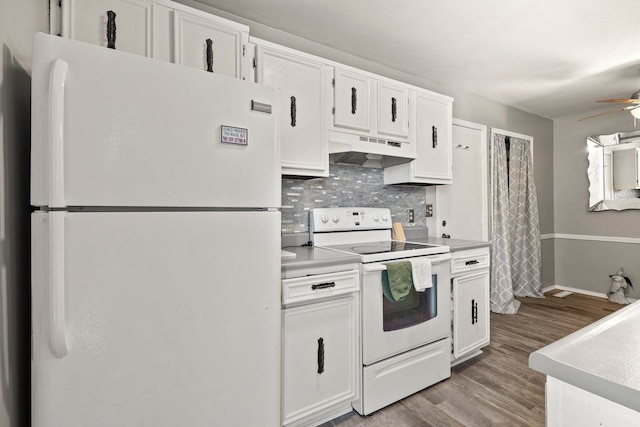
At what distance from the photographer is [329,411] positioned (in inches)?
67.0

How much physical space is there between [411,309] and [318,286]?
70cm

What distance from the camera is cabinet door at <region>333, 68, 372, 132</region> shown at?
2.10 meters

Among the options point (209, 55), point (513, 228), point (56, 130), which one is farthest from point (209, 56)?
point (513, 228)

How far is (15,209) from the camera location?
105 cm

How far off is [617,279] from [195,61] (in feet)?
16.8

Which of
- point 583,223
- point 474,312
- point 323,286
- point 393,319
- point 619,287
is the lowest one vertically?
point 619,287

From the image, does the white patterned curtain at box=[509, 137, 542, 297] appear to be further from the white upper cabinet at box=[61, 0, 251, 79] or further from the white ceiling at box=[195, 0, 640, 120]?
the white upper cabinet at box=[61, 0, 251, 79]

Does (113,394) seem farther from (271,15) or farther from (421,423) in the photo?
(271,15)

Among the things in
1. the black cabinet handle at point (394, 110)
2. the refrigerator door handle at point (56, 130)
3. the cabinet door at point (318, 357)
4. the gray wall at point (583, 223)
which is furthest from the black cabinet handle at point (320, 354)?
the gray wall at point (583, 223)

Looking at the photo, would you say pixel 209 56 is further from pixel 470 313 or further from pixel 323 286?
pixel 470 313

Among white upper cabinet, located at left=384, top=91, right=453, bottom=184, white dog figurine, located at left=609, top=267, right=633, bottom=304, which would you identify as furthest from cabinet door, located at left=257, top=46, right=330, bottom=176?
white dog figurine, located at left=609, top=267, right=633, bottom=304

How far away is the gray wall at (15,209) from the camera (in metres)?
0.96

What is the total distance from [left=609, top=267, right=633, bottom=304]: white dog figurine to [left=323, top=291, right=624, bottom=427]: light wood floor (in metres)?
1.42

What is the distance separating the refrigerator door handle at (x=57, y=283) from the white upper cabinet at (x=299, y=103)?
1.17m
